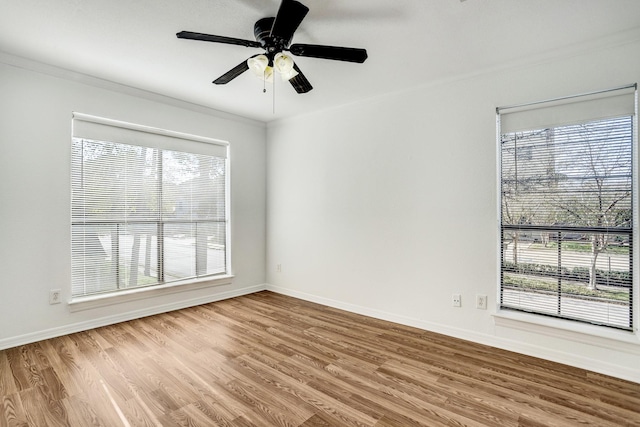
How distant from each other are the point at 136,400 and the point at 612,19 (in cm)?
407

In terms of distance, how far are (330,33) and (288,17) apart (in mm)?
622

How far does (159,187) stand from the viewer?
→ 379 cm

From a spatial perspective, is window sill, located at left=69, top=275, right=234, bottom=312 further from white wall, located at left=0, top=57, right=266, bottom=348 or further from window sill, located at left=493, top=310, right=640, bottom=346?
window sill, located at left=493, top=310, right=640, bottom=346

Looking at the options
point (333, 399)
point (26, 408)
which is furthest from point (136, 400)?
point (333, 399)

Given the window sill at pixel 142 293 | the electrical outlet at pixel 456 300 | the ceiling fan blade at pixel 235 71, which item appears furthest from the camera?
the window sill at pixel 142 293

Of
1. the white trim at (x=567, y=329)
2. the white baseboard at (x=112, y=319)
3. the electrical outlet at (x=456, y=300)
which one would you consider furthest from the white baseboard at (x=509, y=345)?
the white baseboard at (x=112, y=319)

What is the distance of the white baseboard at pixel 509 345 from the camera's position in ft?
7.68

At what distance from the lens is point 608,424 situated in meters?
1.81

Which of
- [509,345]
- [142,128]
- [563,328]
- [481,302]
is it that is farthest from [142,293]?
[563,328]

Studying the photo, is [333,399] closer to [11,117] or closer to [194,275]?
[194,275]

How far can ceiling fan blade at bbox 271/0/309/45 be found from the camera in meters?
1.71

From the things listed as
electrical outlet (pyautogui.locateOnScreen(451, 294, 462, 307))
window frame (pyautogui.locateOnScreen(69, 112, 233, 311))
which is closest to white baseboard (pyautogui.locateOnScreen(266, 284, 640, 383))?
electrical outlet (pyautogui.locateOnScreen(451, 294, 462, 307))

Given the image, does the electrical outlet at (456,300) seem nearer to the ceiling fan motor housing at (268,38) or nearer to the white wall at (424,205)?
the white wall at (424,205)

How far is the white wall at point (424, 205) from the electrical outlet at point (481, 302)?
0.04 metres
